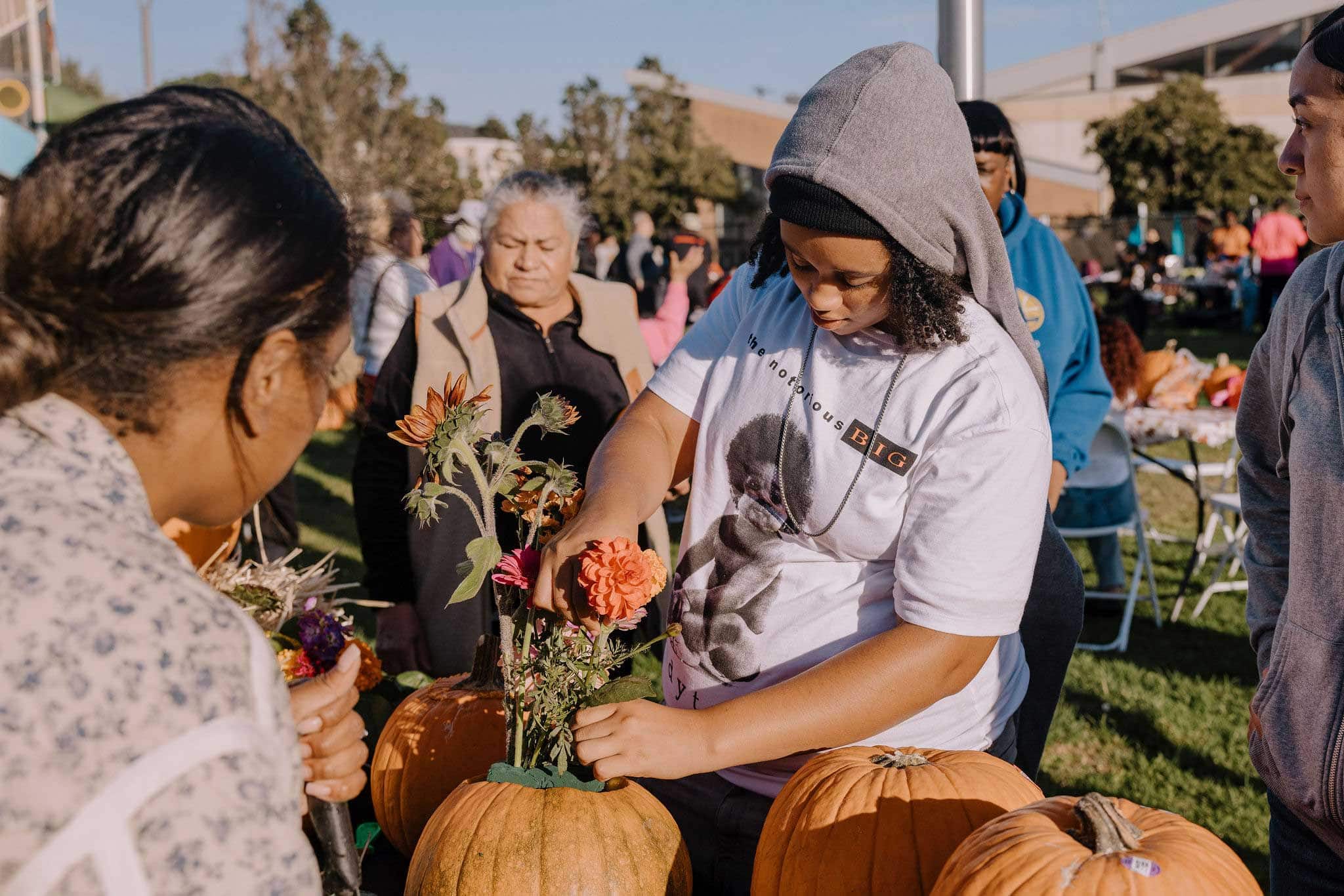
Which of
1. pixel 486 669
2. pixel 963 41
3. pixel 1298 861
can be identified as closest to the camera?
pixel 1298 861

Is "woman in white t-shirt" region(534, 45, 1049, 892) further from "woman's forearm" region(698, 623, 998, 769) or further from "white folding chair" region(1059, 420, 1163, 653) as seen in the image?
"white folding chair" region(1059, 420, 1163, 653)

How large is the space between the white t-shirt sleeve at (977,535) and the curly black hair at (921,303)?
0.54ft

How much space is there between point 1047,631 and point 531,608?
1012mm

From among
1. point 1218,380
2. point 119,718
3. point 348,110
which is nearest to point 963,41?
point 1218,380

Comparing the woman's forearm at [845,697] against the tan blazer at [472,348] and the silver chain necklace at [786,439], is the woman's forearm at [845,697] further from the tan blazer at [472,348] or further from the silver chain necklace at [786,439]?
the tan blazer at [472,348]

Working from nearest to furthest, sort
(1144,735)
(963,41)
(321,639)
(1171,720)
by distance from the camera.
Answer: (321,639), (963,41), (1144,735), (1171,720)

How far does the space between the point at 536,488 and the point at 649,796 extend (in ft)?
1.57

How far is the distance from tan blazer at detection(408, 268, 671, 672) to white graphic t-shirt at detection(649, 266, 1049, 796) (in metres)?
1.23

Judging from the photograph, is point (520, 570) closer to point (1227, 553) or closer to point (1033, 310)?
point (1033, 310)

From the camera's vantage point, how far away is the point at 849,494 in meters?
1.66

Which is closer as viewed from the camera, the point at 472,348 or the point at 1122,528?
the point at 472,348

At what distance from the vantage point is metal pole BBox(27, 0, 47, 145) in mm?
6484

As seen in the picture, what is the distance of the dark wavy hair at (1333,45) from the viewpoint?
1.58 meters

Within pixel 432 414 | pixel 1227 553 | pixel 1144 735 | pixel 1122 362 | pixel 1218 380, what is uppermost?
pixel 432 414
